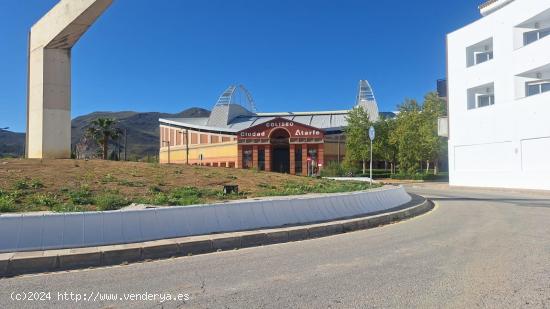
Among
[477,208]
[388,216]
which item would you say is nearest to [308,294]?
[388,216]

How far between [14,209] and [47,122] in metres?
10.8

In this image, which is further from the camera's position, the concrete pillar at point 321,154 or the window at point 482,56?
the concrete pillar at point 321,154

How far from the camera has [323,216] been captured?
41.8ft

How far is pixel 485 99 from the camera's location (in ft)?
123

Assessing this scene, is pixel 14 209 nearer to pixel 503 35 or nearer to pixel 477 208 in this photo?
pixel 477 208

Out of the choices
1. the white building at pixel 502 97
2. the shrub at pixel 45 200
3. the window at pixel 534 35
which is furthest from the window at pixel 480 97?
the shrub at pixel 45 200

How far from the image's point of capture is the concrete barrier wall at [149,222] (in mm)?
8273

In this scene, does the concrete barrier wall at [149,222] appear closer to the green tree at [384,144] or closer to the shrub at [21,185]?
the shrub at [21,185]

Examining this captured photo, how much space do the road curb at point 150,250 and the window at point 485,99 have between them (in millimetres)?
29695

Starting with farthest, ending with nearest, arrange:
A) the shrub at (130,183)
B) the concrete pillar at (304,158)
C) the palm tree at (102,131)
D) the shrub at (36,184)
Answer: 1. the concrete pillar at (304,158)
2. the palm tree at (102,131)
3. the shrub at (130,183)
4. the shrub at (36,184)

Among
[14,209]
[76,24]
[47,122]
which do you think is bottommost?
[14,209]

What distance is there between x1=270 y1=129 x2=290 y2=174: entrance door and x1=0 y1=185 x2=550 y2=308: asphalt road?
3074 inches

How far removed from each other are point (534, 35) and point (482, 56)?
5.54 meters

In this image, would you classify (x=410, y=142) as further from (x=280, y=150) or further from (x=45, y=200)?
(x=45, y=200)
